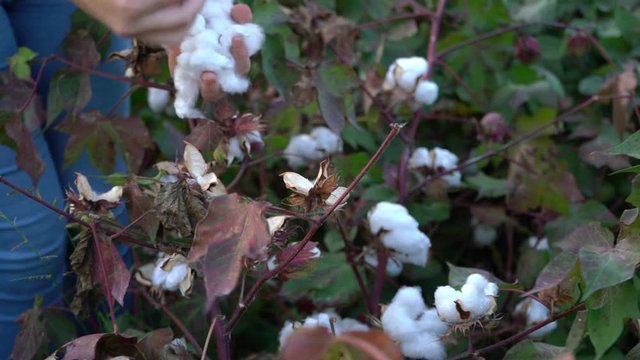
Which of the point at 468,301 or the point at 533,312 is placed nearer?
the point at 468,301

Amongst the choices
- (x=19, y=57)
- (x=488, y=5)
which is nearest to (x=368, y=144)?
(x=488, y=5)

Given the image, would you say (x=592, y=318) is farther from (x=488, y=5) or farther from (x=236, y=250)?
(x=488, y=5)

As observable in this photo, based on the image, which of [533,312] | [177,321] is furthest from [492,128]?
[177,321]

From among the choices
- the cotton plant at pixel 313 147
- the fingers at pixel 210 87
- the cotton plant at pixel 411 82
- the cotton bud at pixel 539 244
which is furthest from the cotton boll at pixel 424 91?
the fingers at pixel 210 87

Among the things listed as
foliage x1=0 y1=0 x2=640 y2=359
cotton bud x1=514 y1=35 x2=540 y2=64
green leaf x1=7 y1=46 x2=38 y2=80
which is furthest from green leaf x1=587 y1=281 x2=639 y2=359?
cotton bud x1=514 y1=35 x2=540 y2=64

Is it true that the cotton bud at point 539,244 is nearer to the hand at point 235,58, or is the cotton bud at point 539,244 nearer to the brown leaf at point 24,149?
the hand at point 235,58

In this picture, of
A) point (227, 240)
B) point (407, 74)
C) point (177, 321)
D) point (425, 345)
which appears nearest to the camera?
point (227, 240)

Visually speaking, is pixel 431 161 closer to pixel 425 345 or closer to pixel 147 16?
pixel 425 345
